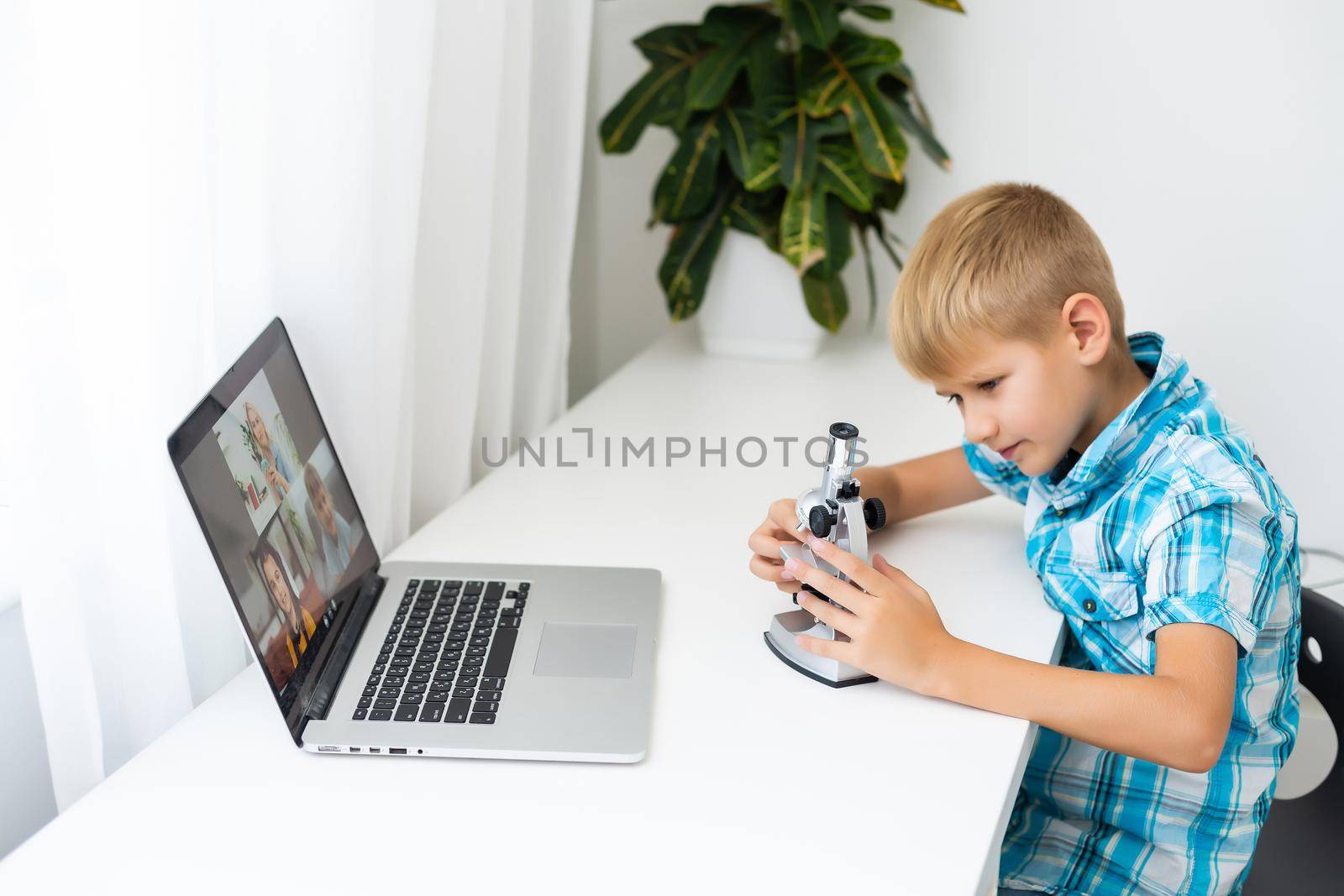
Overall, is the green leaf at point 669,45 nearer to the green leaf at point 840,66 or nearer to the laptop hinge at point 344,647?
the green leaf at point 840,66

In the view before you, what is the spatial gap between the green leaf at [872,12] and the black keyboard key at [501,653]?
1.13 m

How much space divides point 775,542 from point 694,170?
0.84m

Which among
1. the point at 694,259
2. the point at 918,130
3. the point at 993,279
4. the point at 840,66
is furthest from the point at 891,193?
the point at 993,279

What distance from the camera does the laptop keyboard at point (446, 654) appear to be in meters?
0.83

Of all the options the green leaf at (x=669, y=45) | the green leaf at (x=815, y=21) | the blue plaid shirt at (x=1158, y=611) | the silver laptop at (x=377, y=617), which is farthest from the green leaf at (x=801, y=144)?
the silver laptop at (x=377, y=617)

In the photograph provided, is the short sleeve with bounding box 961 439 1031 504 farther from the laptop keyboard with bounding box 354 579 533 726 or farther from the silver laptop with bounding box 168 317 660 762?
the laptop keyboard with bounding box 354 579 533 726

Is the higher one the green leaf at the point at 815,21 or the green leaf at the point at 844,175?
the green leaf at the point at 815,21

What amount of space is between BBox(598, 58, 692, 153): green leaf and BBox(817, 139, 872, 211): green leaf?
235 mm

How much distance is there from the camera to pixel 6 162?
2.51 ft

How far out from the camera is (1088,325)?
0.98 m

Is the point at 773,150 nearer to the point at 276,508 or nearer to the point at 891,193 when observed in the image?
the point at 891,193

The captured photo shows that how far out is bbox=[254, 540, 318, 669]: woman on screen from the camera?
31.6 inches

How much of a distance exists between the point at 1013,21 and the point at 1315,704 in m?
1.10

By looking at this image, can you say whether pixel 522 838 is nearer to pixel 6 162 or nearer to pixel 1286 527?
pixel 6 162
